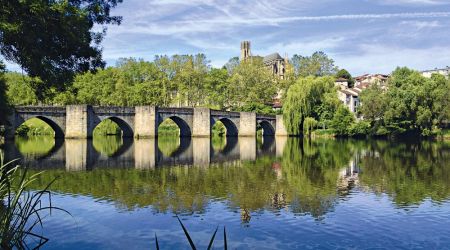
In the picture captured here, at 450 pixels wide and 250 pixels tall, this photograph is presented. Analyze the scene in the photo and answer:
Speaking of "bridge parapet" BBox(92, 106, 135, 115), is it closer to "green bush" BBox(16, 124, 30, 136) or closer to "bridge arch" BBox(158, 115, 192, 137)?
"bridge arch" BBox(158, 115, 192, 137)

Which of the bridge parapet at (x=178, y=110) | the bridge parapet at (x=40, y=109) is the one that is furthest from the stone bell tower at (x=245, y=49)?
the bridge parapet at (x=40, y=109)

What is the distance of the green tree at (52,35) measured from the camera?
36.0 feet

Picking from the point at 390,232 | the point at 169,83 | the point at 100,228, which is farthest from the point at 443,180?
the point at 169,83

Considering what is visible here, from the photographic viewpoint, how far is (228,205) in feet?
54.0

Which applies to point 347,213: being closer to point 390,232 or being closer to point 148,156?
point 390,232

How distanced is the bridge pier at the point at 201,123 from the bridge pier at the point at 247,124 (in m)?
6.65

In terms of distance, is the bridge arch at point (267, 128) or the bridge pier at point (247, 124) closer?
the bridge pier at point (247, 124)

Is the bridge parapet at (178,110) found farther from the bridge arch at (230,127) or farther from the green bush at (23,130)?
the green bush at (23,130)

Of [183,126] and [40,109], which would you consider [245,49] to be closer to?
[183,126]

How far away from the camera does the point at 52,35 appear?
12.2m

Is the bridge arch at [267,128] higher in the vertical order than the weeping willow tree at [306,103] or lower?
lower

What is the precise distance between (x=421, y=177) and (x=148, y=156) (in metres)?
20.0

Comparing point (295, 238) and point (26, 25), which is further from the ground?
point (26, 25)

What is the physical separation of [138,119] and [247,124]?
1736 cm
